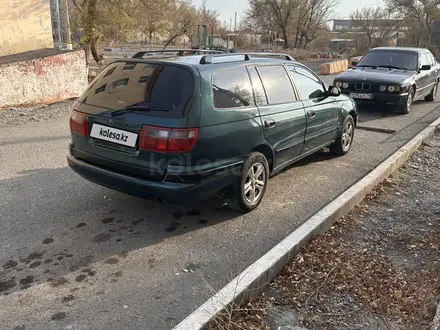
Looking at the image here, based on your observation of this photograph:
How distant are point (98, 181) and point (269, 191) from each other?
219cm

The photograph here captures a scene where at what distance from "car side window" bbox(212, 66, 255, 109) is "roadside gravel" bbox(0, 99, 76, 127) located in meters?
5.92

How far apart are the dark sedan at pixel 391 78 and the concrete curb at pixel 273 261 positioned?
509cm

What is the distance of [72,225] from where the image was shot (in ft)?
12.9

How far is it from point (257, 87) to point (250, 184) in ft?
3.58

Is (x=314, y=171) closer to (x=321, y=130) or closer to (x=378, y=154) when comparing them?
(x=321, y=130)

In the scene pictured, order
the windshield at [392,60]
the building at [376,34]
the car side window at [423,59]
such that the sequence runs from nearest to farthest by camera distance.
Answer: the windshield at [392,60]
the car side window at [423,59]
the building at [376,34]

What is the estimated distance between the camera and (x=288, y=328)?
2592mm

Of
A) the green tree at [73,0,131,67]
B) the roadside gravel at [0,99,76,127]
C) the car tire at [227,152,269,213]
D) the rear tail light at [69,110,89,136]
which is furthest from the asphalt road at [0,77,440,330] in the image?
the green tree at [73,0,131,67]

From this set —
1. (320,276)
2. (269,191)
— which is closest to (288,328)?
Result: (320,276)

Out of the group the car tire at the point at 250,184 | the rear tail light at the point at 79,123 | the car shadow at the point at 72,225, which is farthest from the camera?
the car tire at the point at 250,184

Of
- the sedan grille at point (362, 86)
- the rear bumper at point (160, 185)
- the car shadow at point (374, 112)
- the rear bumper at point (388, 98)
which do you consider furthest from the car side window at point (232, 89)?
the rear bumper at point (388, 98)

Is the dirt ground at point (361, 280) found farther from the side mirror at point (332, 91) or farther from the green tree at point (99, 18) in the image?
the green tree at point (99, 18)

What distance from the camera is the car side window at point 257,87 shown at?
169 inches

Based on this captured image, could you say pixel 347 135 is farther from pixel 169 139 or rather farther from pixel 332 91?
pixel 169 139
